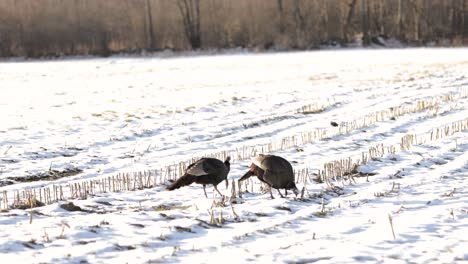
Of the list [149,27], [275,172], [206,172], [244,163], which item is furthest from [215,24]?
[275,172]

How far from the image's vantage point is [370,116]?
18.5 m

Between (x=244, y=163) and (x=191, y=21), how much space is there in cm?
4496

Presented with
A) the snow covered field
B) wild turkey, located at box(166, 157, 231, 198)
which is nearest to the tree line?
the snow covered field

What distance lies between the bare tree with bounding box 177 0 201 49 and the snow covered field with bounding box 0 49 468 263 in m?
23.3

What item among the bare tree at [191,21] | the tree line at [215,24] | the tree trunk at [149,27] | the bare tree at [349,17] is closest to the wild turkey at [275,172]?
the tree line at [215,24]

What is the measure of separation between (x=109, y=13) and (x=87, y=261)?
51.5 m

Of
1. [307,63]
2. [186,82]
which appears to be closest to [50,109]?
[186,82]

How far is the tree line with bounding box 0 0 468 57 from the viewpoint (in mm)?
53562

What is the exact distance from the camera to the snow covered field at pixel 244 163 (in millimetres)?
6957

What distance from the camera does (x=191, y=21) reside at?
56406 millimetres

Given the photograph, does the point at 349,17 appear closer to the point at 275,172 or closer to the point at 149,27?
the point at 149,27

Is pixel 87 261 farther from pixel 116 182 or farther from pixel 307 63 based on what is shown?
pixel 307 63

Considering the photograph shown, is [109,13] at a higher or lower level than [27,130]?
higher

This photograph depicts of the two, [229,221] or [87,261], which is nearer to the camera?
[87,261]
